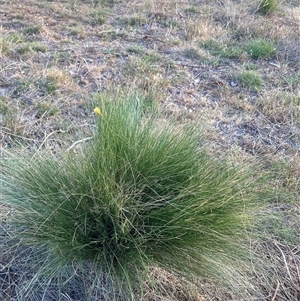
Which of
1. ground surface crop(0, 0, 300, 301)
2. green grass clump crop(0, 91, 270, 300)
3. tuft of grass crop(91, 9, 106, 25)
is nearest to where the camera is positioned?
green grass clump crop(0, 91, 270, 300)

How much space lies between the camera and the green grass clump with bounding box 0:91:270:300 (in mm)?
1718

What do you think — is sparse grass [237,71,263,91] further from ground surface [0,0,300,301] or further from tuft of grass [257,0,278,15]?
tuft of grass [257,0,278,15]

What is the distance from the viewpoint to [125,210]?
1.69 meters

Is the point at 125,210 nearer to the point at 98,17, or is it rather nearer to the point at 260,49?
the point at 260,49

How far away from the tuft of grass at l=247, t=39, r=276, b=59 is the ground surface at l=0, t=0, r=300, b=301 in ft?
0.06

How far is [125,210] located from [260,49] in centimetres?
305

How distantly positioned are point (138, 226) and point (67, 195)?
0.28m

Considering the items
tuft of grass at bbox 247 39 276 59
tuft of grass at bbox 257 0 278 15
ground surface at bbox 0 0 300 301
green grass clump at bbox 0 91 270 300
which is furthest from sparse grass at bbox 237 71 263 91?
green grass clump at bbox 0 91 270 300

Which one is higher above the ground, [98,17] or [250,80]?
[250,80]

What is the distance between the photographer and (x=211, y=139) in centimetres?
290

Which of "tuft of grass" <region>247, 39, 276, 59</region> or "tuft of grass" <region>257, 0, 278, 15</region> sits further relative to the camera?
"tuft of grass" <region>257, 0, 278, 15</region>

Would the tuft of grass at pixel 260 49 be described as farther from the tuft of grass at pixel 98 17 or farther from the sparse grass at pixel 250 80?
the tuft of grass at pixel 98 17

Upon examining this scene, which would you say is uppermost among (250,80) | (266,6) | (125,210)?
(125,210)

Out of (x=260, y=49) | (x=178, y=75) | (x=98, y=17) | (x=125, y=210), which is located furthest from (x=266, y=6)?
(x=125, y=210)
